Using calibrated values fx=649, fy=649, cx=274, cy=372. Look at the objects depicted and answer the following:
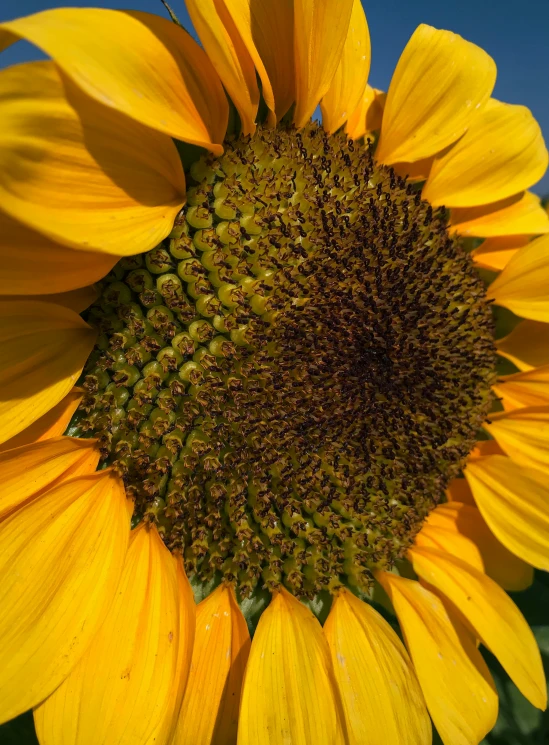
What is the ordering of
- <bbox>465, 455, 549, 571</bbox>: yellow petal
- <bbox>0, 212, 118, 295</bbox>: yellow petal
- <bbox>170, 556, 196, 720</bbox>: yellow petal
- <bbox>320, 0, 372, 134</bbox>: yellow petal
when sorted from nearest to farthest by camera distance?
Answer: <bbox>0, 212, 118, 295</bbox>: yellow petal, <bbox>170, 556, 196, 720</bbox>: yellow petal, <bbox>320, 0, 372, 134</bbox>: yellow petal, <bbox>465, 455, 549, 571</bbox>: yellow petal

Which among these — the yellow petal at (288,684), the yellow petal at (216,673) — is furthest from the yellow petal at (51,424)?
the yellow petal at (288,684)

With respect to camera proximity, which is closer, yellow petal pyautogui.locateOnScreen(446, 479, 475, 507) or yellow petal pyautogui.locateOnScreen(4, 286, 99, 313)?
yellow petal pyautogui.locateOnScreen(4, 286, 99, 313)

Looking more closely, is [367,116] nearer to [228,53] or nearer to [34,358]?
[228,53]

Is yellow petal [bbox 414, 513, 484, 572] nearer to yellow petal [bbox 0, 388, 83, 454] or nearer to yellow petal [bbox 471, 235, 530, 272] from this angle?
yellow petal [bbox 471, 235, 530, 272]

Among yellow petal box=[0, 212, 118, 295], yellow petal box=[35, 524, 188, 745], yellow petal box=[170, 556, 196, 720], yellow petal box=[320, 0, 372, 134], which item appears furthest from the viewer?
yellow petal box=[320, 0, 372, 134]

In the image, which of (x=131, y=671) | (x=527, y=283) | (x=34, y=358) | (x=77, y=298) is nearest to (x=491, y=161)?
(x=527, y=283)

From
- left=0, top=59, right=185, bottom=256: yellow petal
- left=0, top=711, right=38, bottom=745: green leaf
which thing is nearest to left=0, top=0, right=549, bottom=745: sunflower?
left=0, top=59, right=185, bottom=256: yellow petal

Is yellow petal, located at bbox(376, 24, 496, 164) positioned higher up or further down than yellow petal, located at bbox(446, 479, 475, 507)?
higher up

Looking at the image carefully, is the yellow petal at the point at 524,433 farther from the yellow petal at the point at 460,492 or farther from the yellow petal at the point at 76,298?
the yellow petal at the point at 76,298
